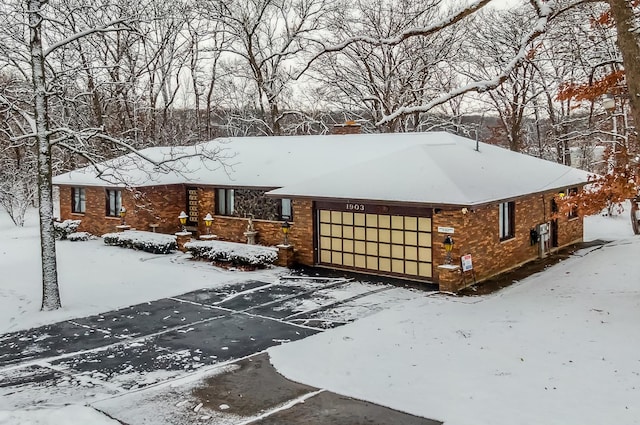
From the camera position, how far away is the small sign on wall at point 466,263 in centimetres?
1546

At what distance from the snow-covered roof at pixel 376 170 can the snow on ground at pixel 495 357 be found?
10.2 feet

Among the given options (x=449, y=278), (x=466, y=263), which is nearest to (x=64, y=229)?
(x=449, y=278)

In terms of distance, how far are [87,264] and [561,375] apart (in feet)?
50.0

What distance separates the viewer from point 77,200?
87.7ft

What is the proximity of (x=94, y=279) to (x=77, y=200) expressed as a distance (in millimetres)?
10898

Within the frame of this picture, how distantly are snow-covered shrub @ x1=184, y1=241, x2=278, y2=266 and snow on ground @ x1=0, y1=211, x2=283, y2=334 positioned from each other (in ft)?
1.28

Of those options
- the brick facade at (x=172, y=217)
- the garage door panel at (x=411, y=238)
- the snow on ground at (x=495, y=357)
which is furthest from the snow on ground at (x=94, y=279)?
the snow on ground at (x=495, y=357)

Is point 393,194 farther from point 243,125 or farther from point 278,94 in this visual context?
point 243,125

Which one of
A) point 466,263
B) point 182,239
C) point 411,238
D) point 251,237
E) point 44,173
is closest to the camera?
point 44,173

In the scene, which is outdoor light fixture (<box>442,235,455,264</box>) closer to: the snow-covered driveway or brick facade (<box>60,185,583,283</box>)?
brick facade (<box>60,185,583,283</box>)

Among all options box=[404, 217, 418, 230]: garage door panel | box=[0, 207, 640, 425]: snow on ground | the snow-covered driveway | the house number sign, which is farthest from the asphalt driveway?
the house number sign

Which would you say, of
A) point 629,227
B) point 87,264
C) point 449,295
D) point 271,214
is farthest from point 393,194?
point 629,227

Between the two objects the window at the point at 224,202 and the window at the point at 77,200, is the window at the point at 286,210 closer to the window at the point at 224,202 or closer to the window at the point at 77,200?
the window at the point at 224,202

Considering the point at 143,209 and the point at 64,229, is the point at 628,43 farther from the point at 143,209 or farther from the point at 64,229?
the point at 64,229
